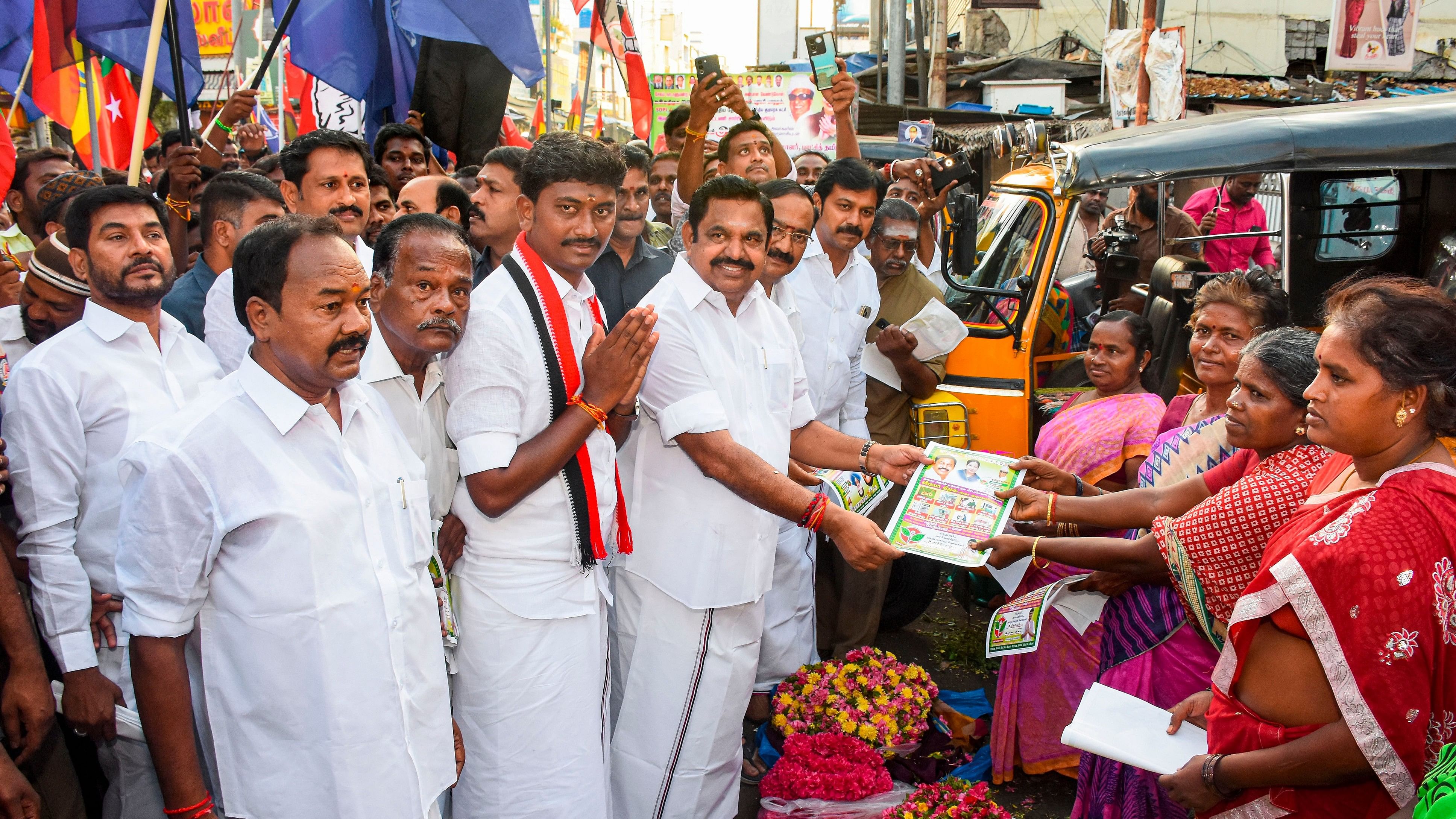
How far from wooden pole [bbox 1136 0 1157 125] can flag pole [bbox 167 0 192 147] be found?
38.3 feet

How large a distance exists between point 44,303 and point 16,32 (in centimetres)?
332

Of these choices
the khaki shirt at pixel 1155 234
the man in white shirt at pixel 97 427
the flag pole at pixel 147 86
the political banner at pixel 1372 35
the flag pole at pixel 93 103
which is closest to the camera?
the man in white shirt at pixel 97 427

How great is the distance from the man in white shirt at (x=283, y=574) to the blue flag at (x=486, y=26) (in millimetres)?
3918

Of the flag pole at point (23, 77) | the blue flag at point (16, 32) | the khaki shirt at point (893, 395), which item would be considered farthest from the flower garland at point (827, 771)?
the blue flag at point (16, 32)

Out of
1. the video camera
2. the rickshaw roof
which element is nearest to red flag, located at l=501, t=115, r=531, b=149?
the video camera

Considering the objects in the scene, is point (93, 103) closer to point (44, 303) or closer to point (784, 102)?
point (44, 303)

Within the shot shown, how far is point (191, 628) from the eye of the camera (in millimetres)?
2051

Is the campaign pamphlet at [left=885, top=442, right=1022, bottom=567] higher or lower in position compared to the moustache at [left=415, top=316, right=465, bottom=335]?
lower

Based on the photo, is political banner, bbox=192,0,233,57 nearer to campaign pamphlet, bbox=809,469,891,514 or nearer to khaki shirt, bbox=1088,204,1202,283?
khaki shirt, bbox=1088,204,1202,283

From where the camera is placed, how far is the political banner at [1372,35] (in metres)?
12.3

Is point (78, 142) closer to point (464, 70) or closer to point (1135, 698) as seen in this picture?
point (464, 70)

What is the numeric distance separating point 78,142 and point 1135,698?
26.4ft

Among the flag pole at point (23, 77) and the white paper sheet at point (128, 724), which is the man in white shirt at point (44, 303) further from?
the flag pole at point (23, 77)

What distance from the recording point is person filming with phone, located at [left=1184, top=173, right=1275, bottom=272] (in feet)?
22.8
